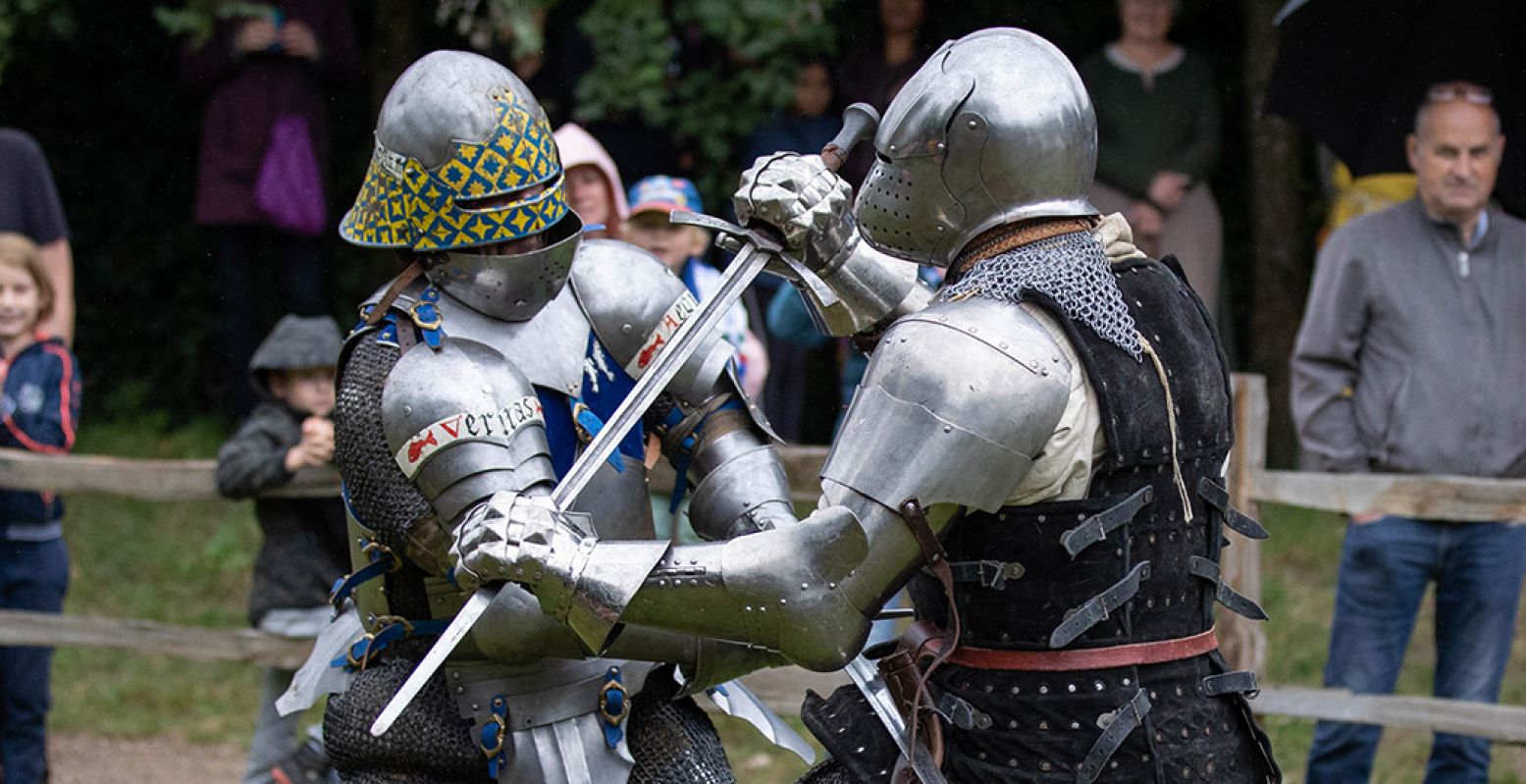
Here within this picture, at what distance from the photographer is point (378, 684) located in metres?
3.60

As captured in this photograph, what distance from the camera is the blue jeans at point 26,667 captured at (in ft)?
18.4

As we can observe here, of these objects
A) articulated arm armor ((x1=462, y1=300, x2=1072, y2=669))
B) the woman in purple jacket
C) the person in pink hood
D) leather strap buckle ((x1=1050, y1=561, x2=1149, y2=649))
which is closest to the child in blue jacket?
the person in pink hood

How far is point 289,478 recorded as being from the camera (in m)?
5.50

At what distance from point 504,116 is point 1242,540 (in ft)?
8.68

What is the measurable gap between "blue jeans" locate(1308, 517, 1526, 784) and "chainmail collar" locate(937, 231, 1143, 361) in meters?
2.46

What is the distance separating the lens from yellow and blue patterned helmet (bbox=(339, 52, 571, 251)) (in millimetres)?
3484

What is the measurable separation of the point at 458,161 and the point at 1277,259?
225 inches

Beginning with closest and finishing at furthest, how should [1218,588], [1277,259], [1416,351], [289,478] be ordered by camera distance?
1. [1218,588]
2. [1416,351]
3. [289,478]
4. [1277,259]

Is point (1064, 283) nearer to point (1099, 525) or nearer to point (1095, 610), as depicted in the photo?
point (1099, 525)

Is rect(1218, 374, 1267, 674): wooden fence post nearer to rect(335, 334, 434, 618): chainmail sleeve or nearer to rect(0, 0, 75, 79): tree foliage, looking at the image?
rect(335, 334, 434, 618): chainmail sleeve

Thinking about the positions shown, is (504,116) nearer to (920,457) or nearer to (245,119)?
(920,457)

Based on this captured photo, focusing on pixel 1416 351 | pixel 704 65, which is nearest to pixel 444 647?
pixel 1416 351

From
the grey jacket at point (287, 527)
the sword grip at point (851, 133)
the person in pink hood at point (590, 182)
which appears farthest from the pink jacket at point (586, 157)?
the sword grip at point (851, 133)

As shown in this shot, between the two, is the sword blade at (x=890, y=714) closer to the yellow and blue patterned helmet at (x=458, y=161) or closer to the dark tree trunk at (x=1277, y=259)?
the yellow and blue patterned helmet at (x=458, y=161)
